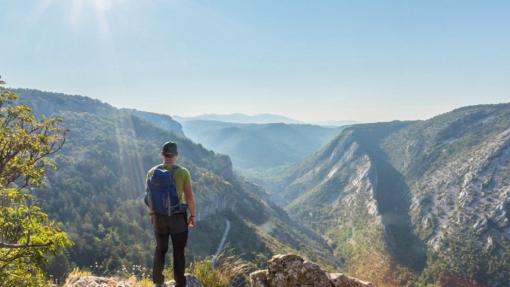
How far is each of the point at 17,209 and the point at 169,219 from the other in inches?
201

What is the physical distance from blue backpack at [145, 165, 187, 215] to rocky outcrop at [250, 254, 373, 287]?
3.06m

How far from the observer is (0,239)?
405 inches

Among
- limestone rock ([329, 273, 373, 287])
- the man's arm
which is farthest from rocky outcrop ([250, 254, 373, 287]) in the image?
the man's arm

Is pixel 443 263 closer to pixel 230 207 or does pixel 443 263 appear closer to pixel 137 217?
pixel 230 207

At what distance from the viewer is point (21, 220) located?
34.0 feet

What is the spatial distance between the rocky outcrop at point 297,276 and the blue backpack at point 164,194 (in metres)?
3.06

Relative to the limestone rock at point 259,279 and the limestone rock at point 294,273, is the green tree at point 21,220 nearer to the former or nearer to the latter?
the limestone rock at point 259,279

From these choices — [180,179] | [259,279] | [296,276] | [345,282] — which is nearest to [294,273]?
[296,276]

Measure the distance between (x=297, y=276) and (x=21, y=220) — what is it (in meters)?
8.30

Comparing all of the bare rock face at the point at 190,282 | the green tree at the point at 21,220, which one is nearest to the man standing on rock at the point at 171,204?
the bare rock face at the point at 190,282

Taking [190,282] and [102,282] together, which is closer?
[190,282]

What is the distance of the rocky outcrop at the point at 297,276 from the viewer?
9.21m

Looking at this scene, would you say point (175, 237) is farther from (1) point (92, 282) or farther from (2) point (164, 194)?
(1) point (92, 282)

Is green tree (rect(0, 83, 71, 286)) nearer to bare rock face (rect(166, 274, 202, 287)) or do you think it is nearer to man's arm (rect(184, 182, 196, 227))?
bare rock face (rect(166, 274, 202, 287))
